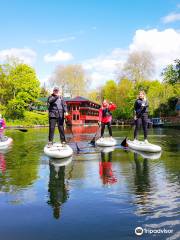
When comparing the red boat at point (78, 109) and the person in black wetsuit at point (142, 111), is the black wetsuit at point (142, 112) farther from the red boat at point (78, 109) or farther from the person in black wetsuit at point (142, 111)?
the red boat at point (78, 109)

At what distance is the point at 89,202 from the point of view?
6.84 meters

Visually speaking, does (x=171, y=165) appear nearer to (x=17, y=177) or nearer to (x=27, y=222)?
(x=17, y=177)

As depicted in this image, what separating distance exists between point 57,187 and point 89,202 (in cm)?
164

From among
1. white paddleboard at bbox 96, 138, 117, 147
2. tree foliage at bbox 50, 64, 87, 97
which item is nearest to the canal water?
white paddleboard at bbox 96, 138, 117, 147

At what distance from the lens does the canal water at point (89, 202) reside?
5.25 meters

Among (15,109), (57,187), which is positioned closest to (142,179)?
(57,187)

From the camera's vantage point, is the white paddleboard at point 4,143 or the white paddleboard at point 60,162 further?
the white paddleboard at point 4,143

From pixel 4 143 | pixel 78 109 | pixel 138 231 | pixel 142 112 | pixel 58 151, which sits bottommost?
pixel 138 231

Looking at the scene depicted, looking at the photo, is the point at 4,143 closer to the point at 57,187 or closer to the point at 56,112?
the point at 56,112

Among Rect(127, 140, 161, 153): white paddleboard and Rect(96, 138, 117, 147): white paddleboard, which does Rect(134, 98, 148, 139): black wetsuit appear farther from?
Rect(96, 138, 117, 147): white paddleboard

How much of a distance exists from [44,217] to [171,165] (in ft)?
22.6

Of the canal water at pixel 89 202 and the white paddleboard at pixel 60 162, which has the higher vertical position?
the white paddleboard at pixel 60 162

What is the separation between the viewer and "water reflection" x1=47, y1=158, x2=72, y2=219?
263 inches

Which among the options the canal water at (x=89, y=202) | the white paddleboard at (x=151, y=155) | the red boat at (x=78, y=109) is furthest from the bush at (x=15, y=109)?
the canal water at (x=89, y=202)
